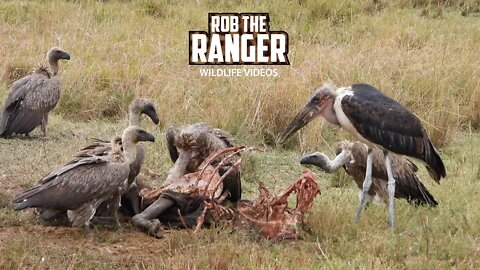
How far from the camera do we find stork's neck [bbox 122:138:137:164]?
5.74 m

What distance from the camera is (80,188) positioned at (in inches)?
216

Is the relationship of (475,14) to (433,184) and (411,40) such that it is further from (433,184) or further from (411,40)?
(433,184)

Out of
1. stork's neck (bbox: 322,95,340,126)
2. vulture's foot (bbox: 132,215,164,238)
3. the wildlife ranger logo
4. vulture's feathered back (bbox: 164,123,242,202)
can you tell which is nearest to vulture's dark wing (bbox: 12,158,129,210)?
vulture's foot (bbox: 132,215,164,238)

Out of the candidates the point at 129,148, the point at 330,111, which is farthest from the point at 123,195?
the point at 330,111

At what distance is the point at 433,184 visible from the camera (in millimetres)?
7113

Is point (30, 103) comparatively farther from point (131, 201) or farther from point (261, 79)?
point (261, 79)

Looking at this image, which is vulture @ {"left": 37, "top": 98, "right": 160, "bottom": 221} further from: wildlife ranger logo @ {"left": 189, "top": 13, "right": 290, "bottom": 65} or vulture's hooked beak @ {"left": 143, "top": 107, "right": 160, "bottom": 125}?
wildlife ranger logo @ {"left": 189, "top": 13, "right": 290, "bottom": 65}

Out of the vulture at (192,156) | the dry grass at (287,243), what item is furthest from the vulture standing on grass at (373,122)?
A: the vulture at (192,156)

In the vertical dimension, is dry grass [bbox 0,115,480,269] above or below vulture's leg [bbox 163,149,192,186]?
below

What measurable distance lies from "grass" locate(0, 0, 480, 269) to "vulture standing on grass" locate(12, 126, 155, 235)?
176 millimetres

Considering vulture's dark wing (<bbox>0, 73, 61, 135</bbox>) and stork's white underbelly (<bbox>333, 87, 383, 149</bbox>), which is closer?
stork's white underbelly (<bbox>333, 87, 383, 149</bbox>)

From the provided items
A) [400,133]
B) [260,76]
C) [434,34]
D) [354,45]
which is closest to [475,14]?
[434,34]

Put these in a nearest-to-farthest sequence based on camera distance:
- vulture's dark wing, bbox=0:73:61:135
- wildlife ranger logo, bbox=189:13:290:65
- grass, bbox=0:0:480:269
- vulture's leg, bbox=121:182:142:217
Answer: grass, bbox=0:0:480:269 → vulture's leg, bbox=121:182:142:217 → vulture's dark wing, bbox=0:73:61:135 → wildlife ranger logo, bbox=189:13:290:65

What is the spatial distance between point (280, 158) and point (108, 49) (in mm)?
3552
